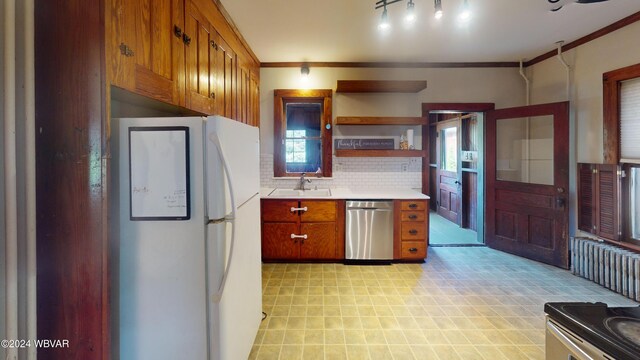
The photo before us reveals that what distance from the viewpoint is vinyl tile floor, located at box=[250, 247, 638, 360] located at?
1978 millimetres

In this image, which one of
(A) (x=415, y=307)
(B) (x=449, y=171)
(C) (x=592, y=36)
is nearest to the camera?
(A) (x=415, y=307)

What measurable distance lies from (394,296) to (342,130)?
2.21 m

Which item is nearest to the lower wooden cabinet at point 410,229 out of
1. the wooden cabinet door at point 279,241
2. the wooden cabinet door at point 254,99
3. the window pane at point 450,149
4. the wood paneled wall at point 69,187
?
the wooden cabinet door at point 279,241

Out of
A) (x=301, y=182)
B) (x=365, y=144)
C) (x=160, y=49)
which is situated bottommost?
(x=301, y=182)

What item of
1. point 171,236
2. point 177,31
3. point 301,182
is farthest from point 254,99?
point 171,236

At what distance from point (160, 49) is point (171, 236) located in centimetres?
101

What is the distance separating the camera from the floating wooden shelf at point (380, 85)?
3689 mm

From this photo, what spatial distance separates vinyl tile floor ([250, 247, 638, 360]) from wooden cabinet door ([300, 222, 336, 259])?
0.46 ft

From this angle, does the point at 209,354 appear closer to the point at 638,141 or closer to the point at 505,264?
the point at 505,264

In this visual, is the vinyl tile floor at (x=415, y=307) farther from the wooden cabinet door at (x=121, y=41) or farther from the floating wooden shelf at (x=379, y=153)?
the wooden cabinet door at (x=121, y=41)

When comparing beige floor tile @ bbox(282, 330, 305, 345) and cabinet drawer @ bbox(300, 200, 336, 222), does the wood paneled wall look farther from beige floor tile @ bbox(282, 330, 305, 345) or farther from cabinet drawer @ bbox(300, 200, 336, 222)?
cabinet drawer @ bbox(300, 200, 336, 222)

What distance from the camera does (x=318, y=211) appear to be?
3455mm

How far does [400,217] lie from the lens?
3459mm

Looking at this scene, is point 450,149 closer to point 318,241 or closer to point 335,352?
point 318,241
